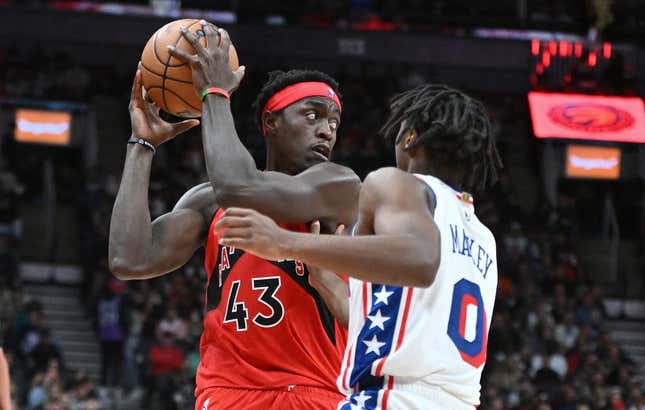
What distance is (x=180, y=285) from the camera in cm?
1644

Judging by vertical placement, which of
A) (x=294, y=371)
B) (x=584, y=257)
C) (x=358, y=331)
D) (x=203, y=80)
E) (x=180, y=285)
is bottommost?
(x=584, y=257)

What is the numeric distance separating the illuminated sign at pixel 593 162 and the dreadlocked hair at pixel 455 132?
61.5 feet

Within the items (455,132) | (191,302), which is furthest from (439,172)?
(191,302)

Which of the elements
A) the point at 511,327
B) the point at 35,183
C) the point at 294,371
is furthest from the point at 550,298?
the point at 294,371

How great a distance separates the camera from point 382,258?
10.4 ft

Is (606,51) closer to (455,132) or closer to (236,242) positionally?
(455,132)

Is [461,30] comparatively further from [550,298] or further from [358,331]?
[358,331]

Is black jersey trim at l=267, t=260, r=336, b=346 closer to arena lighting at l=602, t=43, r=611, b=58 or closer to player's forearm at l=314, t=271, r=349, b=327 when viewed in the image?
player's forearm at l=314, t=271, r=349, b=327

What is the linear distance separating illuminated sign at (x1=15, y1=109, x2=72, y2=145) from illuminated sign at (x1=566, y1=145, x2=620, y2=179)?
9085mm

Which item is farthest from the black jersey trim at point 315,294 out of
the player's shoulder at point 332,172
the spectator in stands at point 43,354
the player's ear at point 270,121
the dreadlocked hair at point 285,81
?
the spectator in stands at point 43,354

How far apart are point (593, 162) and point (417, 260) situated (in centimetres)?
1928

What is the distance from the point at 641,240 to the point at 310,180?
60.4ft

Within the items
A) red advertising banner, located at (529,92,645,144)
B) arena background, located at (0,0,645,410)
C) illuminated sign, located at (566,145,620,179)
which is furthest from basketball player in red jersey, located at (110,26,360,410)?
illuminated sign, located at (566,145,620,179)

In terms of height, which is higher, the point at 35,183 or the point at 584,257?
the point at 35,183
